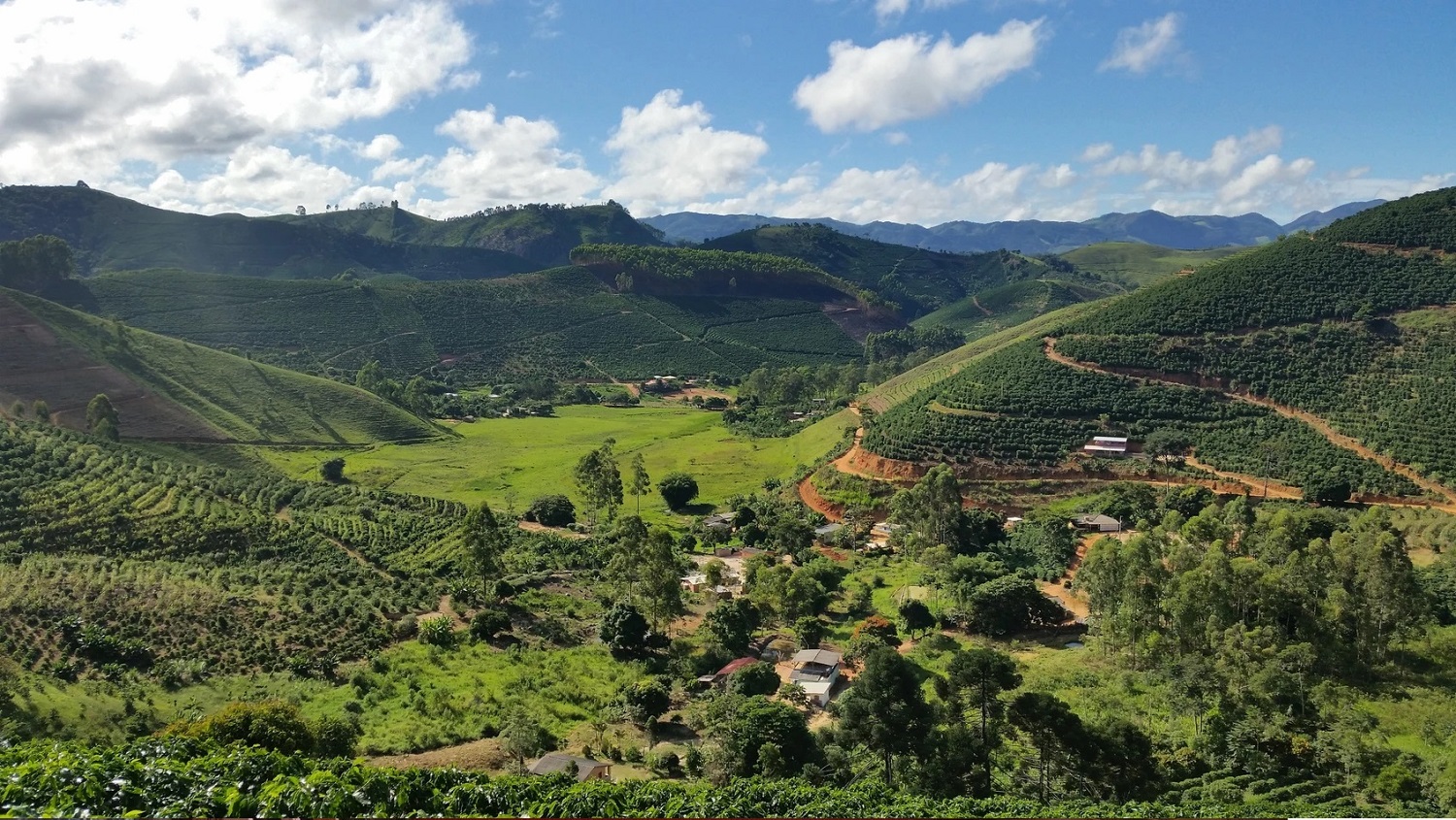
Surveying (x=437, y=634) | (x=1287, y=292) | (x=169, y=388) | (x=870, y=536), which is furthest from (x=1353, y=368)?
(x=169, y=388)

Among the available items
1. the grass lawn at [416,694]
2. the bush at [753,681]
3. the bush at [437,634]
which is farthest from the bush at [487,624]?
the bush at [753,681]

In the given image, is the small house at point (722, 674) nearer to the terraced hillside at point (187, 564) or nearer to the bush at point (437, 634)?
the bush at point (437, 634)

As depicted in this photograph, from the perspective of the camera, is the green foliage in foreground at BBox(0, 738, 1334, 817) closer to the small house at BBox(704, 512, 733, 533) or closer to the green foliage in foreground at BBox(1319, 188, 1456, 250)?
the small house at BBox(704, 512, 733, 533)

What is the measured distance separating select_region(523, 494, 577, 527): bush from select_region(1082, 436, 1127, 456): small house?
4284 cm

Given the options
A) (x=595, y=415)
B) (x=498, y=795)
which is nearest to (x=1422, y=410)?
(x=498, y=795)

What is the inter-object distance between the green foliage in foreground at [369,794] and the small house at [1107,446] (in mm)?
46951

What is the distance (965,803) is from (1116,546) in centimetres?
2252

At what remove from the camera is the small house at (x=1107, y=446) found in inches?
2655

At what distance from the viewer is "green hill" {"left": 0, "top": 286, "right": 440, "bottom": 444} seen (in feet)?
260

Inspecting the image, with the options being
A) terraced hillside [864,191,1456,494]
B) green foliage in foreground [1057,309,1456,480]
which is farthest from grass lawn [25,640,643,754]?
green foliage in foreground [1057,309,1456,480]

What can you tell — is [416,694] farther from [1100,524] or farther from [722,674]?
[1100,524]

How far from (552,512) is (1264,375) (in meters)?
62.4

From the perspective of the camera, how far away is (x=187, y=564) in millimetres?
44500

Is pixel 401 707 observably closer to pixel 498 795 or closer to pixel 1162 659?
pixel 498 795
